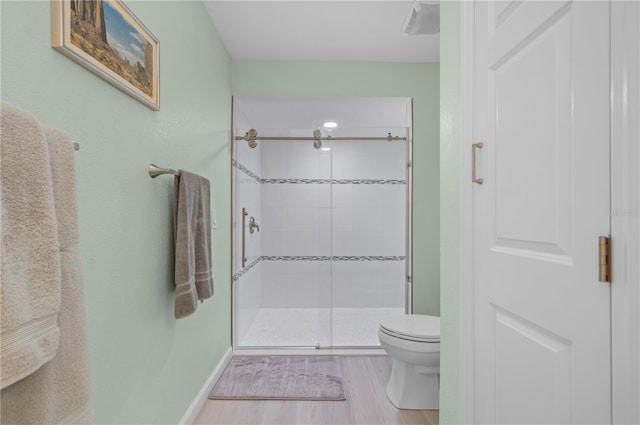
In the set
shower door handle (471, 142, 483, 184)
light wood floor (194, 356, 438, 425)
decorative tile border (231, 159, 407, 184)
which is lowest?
light wood floor (194, 356, 438, 425)

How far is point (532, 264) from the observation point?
0.89 metres

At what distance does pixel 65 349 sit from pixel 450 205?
1251mm

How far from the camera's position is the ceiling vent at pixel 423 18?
1880 millimetres

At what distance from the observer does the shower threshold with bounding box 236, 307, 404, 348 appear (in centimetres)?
306

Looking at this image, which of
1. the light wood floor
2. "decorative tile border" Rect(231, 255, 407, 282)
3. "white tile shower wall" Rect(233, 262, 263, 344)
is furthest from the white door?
"white tile shower wall" Rect(233, 262, 263, 344)

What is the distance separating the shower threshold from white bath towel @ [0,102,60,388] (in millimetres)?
2481

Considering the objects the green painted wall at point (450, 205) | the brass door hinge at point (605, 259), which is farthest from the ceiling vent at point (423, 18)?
the brass door hinge at point (605, 259)

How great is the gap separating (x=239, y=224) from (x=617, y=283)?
8.71 feet

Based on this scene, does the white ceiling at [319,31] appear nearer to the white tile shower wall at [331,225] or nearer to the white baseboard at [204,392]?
the white tile shower wall at [331,225]

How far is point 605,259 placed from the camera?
68cm

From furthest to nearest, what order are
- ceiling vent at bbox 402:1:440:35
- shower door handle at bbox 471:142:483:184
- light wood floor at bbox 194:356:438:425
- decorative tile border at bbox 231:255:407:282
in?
decorative tile border at bbox 231:255:407:282 → light wood floor at bbox 194:356:438:425 → ceiling vent at bbox 402:1:440:35 → shower door handle at bbox 471:142:483:184

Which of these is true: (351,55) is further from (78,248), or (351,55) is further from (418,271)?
(78,248)

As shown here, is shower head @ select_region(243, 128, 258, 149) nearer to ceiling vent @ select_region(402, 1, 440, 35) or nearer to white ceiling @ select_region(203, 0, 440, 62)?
white ceiling @ select_region(203, 0, 440, 62)

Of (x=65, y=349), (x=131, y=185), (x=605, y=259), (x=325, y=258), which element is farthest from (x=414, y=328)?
(x=65, y=349)
